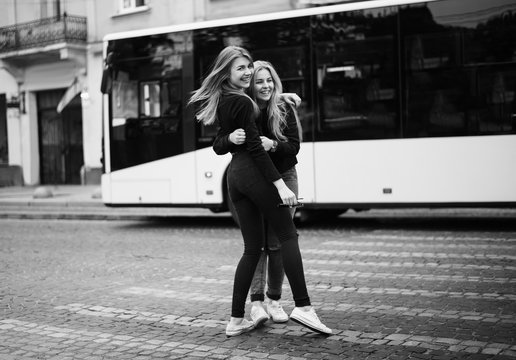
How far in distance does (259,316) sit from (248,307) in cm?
78

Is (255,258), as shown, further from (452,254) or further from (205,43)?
(205,43)

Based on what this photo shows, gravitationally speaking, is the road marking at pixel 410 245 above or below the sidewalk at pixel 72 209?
below

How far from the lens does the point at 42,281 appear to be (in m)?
7.68

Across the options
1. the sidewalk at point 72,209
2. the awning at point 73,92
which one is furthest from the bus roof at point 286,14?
the awning at point 73,92

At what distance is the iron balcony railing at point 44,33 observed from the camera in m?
25.3

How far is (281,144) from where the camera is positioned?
506cm

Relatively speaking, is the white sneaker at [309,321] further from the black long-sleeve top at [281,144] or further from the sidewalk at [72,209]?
the sidewalk at [72,209]

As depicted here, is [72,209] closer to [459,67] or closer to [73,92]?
[73,92]

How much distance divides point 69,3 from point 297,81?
57.1 feet

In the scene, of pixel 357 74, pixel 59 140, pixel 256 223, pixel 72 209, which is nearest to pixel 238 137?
pixel 256 223

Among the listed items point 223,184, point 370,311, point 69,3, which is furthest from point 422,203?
point 69,3

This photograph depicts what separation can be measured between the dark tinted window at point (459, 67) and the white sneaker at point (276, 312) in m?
6.11

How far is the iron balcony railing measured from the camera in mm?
25328

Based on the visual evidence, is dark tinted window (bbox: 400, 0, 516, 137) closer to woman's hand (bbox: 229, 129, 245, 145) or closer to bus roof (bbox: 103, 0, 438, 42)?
bus roof (bbox: 103, 0, 438, 42)
